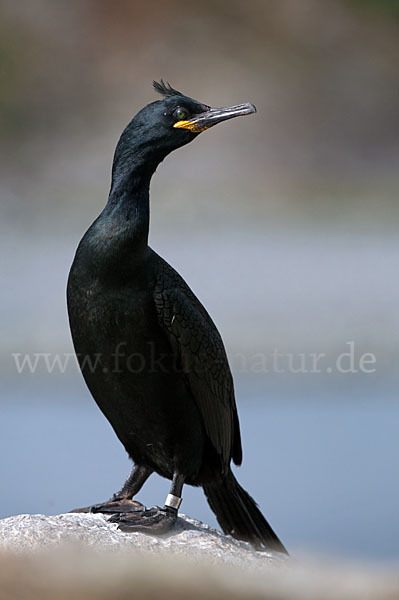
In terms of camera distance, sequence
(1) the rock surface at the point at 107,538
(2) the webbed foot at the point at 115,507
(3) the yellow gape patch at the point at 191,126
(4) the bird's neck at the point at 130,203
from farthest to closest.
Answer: (2) the webbed foot at the point at 115,507
(3) the yellow gape patch at the point at 191,126
(4) the bird's neck at the point at 130,203
(1) the rock surface at the point at 107,538

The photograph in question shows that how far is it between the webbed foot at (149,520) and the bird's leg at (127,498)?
0.14 m

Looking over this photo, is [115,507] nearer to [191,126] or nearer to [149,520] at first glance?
[149,520]

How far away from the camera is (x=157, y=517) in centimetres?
436

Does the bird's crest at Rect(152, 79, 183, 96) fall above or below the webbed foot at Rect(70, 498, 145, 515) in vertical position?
above

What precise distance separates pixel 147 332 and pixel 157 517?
855mm

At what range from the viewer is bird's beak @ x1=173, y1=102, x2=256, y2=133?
4355mm

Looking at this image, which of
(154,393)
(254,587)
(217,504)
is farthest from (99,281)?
(254,587)

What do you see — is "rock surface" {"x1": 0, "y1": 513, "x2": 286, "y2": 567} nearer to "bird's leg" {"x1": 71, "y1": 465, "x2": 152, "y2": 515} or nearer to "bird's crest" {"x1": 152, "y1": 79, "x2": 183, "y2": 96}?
"bird's leg" {"x1": 71, "y1": 465, "x2": 152, "y2": 515}

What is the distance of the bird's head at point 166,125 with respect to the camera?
14.1ft

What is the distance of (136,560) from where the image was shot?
3850 mm

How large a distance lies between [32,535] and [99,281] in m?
1.13

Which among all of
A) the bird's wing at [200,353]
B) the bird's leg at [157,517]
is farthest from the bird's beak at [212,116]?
the bird's leg at [157,517]

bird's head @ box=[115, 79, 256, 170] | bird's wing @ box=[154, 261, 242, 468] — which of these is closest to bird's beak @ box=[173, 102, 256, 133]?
bird's head @ box=[115, 79, 256, 170]

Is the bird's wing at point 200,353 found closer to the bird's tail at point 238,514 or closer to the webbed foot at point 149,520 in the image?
the bird's tail at point 238,514
